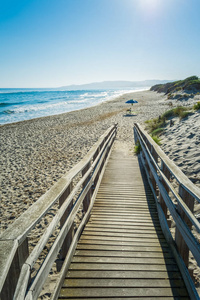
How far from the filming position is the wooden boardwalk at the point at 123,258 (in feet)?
7.13

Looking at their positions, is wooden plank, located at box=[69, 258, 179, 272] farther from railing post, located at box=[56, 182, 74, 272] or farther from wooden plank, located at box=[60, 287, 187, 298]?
wooden plank, located at box=[60, 287, 187, 298]

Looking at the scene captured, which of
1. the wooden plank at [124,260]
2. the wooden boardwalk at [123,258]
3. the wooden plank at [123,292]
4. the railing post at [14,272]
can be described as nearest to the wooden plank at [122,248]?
the wooden boardwalk at [123,258]

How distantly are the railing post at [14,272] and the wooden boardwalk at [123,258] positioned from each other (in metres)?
1.08

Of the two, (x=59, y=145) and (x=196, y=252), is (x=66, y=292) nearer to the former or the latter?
(x=196, y=252)

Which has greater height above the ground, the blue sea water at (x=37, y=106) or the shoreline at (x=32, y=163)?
the blue sea water at (x=37, y=106)

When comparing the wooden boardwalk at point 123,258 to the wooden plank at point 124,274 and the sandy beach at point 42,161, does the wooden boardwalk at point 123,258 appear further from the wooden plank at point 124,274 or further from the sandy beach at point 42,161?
the sandy beach at point 42,161

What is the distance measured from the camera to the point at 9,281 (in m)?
1.18

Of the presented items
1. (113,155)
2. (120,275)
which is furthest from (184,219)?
(113,155)

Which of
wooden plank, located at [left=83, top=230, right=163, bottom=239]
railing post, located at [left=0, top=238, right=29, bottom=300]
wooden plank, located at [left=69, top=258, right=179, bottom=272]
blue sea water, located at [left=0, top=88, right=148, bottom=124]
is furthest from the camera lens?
blue sea water, located at [left=0, top=88, right=148, bottom=124]

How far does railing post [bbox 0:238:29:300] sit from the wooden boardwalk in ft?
3.53

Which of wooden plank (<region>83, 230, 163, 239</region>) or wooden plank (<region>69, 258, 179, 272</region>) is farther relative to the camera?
wooden plank (<region>83, 230, 163, 239</region>)

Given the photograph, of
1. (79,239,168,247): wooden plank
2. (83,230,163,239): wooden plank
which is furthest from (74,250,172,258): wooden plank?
(83,230,163,239): wooden plank

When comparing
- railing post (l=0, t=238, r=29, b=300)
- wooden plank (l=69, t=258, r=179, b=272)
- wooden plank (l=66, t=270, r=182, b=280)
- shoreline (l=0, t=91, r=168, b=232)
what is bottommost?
shoreline (l=0, t=91, r=168, b=232)

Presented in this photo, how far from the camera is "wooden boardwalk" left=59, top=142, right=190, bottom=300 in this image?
2.17m
